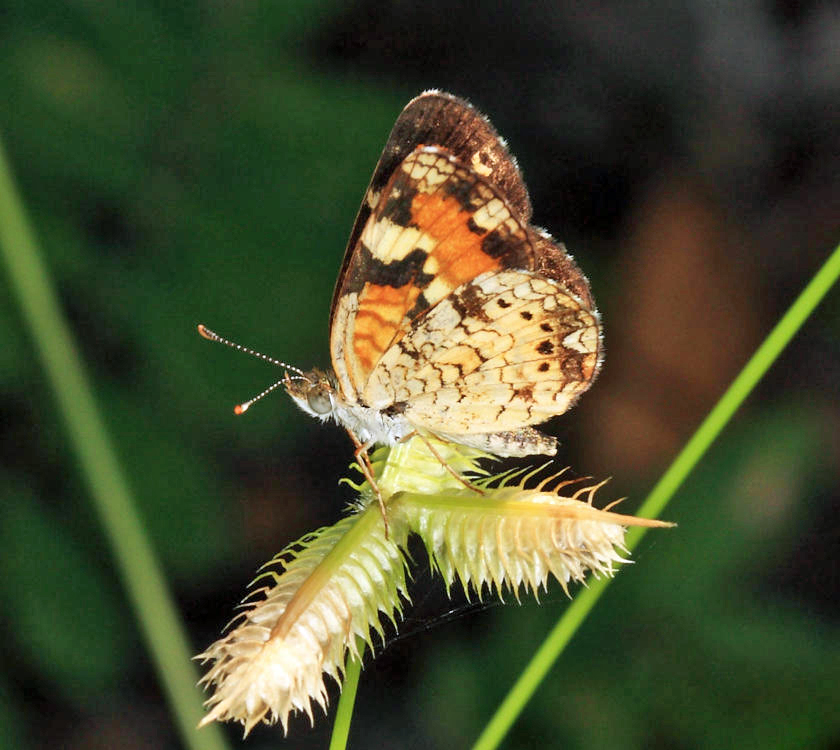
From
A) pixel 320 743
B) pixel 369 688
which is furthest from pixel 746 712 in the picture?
pixel 320 743

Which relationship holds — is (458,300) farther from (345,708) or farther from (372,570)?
(345,708)

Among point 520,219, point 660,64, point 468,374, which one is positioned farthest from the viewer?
point 660,64

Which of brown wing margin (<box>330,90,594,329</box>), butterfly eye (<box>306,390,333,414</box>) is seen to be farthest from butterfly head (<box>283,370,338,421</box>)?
brown wing margin (<box>330,90,594,329</box>)

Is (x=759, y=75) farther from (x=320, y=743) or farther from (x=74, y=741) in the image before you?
(x=74, y=741)

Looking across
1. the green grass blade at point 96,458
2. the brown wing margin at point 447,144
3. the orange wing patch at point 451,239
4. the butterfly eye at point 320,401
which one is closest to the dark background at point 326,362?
the green grass blade at point 96,458

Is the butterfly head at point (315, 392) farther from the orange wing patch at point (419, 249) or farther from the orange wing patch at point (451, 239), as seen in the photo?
the orange wing patch at point (451, 239)

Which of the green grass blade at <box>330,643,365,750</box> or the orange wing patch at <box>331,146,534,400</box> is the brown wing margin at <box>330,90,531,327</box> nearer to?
the orange wing patch at <box>331,146,534,400</box>
